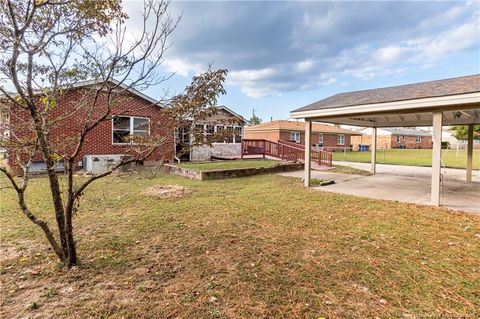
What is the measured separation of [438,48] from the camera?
436 inches

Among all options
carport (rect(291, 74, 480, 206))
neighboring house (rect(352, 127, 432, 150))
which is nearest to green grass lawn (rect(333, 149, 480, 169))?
carport (rect(291, 74, 480, 206))

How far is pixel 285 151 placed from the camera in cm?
1661

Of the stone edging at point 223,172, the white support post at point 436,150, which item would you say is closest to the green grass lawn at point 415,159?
the stone edging at point 223,172

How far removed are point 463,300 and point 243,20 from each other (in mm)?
8797

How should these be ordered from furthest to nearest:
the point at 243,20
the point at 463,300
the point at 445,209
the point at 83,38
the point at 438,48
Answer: the point at 438,48 → the point at 243,20 → the point at 445,209 → the point at 83,38 → the point at 463,300

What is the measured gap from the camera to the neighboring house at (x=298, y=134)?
28.8 meters

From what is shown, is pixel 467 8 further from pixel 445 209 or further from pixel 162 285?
pixel 162 285

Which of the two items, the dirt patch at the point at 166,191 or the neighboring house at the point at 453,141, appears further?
the neighboring house at the point at 453,141

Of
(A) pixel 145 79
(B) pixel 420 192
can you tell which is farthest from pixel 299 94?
(A) pixel 145 79

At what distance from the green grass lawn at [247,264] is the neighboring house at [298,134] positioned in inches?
912

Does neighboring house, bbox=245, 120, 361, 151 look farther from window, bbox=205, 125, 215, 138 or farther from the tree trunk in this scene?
the tree trunk

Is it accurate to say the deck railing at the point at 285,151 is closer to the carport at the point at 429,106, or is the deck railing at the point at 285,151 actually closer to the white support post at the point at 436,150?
the carport at the point at 429,106

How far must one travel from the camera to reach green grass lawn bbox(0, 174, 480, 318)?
244 cm

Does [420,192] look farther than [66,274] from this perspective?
Yes
